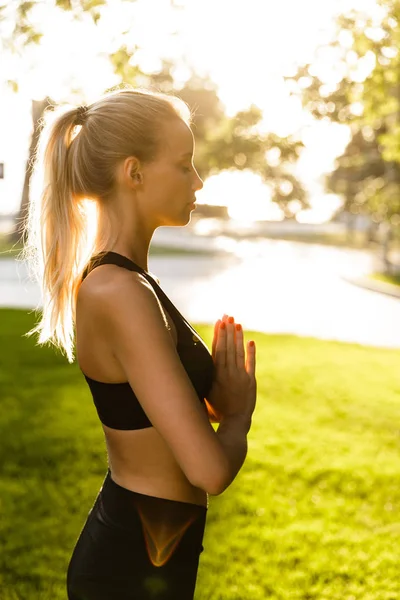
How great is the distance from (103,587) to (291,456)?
5250mm

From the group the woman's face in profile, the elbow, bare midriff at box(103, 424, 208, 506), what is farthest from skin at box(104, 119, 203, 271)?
the elbow

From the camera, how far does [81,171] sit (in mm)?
1891

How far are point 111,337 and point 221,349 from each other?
0.36 meters

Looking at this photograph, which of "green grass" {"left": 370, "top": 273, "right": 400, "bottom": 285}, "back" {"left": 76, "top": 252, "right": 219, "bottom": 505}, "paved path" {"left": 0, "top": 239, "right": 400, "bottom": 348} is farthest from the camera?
"green grass" {"left": 370, "top": 273, "right": 400, "bottom": 285}

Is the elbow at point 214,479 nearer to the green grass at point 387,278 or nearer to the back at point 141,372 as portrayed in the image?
the back at point 141,372

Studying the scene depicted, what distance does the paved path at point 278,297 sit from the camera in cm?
1548

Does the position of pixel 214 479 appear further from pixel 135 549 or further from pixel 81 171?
pixel 81 171

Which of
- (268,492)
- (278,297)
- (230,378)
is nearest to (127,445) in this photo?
(230,378)

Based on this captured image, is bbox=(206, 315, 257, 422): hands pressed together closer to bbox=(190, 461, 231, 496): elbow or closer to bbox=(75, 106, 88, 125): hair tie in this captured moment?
bbox=(190, 461, 231, 496): elbow

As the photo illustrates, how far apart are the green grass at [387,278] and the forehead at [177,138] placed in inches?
982

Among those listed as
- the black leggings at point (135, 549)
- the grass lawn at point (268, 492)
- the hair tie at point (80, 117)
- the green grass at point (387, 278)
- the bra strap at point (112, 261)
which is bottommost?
the green grass at point (387, 278)

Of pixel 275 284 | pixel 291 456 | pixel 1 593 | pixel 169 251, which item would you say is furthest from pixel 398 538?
pixel 169 251

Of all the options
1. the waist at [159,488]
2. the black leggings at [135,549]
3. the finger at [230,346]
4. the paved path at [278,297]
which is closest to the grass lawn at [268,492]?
the paved path at [278,297]

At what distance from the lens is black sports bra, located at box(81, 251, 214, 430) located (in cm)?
179
